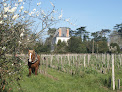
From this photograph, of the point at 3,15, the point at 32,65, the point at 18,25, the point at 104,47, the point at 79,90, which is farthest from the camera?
the point at 104,47

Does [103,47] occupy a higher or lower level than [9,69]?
higher

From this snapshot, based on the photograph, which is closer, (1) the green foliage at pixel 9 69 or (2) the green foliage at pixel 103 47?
(1) the green foliage at pixel 9 69

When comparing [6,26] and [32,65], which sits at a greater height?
[6,26]

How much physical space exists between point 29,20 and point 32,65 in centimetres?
750

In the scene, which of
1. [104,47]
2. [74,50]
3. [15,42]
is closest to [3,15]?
[15,42]

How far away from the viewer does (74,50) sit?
61.4 meters

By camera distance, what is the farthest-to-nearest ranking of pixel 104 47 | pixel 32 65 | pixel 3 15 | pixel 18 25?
pixel 104 47, pixel 32 65, pixel 18 25, pixel 3 15

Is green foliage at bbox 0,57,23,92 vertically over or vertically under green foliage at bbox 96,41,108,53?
under

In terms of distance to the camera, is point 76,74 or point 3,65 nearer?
point 3,65

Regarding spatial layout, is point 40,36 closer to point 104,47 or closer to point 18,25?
point 18,25

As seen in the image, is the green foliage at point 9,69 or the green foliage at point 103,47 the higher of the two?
the green foliage at point 103,47

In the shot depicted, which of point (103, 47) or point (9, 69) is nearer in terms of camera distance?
point (9, 69)

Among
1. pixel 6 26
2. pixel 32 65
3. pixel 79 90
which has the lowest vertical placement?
pixel 79 90

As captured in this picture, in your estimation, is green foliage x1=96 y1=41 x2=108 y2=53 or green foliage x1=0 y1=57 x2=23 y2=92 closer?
green foliage x1=0 y1=57 x2=23 y2=92
